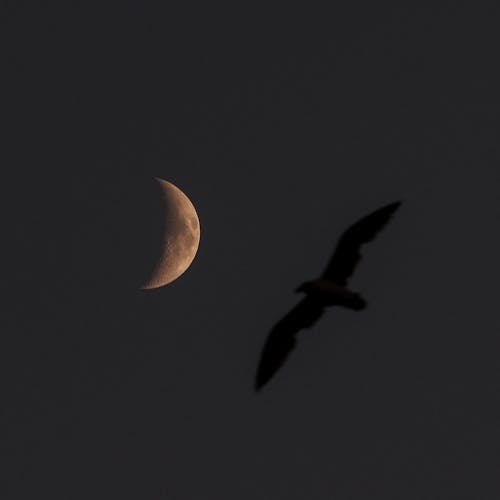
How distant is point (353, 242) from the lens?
4631cm

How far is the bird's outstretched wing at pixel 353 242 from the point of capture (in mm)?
46125

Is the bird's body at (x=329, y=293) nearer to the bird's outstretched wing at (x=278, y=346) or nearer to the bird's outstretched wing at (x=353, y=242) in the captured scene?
the bird's outstretched wing at (x=353, y=242)

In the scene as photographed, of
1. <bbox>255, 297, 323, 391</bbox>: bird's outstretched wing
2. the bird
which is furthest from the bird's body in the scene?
<bbox>255, 297, 323, 391</bbox>: bird's outstretched wing

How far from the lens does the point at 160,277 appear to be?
224 ft

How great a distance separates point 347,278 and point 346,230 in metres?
1.49

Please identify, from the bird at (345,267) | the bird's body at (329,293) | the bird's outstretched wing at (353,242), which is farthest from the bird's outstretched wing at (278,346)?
the bird's outstretched wing at (353,242)

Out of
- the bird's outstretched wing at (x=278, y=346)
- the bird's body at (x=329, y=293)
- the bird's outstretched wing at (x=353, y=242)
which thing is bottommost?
the bird's outstretched wing at (x=278, y=346)

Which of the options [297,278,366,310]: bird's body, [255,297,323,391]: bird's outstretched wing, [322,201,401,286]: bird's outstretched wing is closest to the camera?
[297,278,366,310]: bird's body

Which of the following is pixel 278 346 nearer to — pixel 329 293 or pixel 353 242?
pixel 329 293

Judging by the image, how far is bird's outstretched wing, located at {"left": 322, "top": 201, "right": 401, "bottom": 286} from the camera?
1816 inches

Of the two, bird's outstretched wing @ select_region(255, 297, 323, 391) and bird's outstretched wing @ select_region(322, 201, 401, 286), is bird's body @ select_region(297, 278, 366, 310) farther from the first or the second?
bird's outstretched wing @ select_region(255, 297, 323, 391)

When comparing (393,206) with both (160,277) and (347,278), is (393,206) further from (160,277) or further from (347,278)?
(160,277)

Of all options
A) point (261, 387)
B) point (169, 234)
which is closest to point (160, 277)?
point (169, 234)

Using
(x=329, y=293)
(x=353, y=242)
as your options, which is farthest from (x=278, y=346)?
(x=353, y=242)
